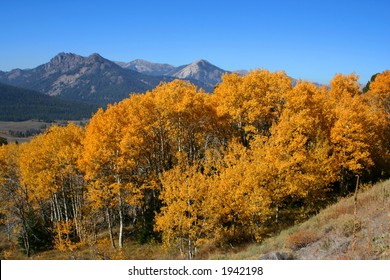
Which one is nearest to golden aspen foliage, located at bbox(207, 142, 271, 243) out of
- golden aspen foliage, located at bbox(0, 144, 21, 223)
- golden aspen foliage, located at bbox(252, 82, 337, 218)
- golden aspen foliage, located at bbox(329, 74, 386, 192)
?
golden aspen foliage, located at bbox(252, 82, 337, 218)

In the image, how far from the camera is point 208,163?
37.9m

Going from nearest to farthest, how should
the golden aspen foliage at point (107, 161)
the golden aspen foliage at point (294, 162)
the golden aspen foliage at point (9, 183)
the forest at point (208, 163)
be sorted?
the forest at point (208, 163) → the golden aspen foliage at point (294, 162) → the golden aspen foliage at point (107, 161) → the golden aspen foliage at point (9, 183)

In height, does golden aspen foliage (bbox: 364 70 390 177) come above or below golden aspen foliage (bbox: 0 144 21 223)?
above

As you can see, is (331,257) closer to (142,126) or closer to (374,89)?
(142,126)

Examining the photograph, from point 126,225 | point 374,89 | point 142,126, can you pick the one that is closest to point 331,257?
point 142,126

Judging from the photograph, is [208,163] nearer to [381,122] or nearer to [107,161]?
[107,161]

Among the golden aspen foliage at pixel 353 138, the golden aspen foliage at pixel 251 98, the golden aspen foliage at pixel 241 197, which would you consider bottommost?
the golden aspen foliage at pixel 241 197

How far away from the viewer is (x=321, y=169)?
3338 centimetres

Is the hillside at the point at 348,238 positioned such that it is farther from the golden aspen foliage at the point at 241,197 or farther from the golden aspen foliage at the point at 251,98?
the golden aspen foliage at the point at 251,98

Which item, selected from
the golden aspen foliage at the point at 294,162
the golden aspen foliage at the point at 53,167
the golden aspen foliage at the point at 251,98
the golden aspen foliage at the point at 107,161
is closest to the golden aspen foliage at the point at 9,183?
the golden aspen foliage at the point at 53,167

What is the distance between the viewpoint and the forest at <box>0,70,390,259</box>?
100 ft

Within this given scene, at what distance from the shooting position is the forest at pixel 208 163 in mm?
30547

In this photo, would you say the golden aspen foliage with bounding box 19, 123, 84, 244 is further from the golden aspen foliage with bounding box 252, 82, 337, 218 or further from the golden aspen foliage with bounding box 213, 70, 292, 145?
the golden aspen foliage with bounding box 252, 82, 337, 218

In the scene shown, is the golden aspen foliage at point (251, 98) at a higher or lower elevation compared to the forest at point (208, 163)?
higher
